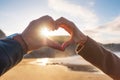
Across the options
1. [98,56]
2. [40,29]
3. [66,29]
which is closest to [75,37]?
[66,29]

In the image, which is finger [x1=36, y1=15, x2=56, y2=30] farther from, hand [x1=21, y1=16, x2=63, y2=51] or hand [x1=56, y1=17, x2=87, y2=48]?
hand [x1=56, y1=17, x2=87, y2=48]

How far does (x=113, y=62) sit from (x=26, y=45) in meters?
0.78

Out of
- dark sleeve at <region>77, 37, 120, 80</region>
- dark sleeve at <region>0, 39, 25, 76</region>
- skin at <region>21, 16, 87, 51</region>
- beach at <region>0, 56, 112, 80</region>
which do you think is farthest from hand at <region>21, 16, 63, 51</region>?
beach at <region>0, 56, 112, 80</region>

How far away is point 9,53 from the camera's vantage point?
5.21 ft

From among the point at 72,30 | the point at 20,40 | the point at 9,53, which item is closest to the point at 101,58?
the point at 72,30

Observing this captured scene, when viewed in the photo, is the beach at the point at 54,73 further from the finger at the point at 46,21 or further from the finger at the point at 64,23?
the finger at the point at 46,21

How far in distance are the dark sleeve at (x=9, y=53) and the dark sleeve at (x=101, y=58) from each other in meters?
0.66

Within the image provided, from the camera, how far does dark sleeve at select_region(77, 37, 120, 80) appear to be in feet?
7.06

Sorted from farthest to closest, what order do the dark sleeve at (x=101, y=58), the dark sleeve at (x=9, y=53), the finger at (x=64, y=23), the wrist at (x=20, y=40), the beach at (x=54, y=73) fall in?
the beach at (x=54, y=73)
the dark sleeve at (x=101, y=58)
the finger at (x=64, y=23)
the wrist at (x=20, y=40)
the dark sleeve at (x=9, y=53)

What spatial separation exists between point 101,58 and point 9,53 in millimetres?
849

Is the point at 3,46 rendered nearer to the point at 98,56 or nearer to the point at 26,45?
the point at 26,45

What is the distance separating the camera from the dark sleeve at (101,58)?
215 cm

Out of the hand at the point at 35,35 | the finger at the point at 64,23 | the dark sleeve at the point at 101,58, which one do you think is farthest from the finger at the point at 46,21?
the dark sleeve at the point at 101,58

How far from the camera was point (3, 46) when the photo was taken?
5.11 ft
